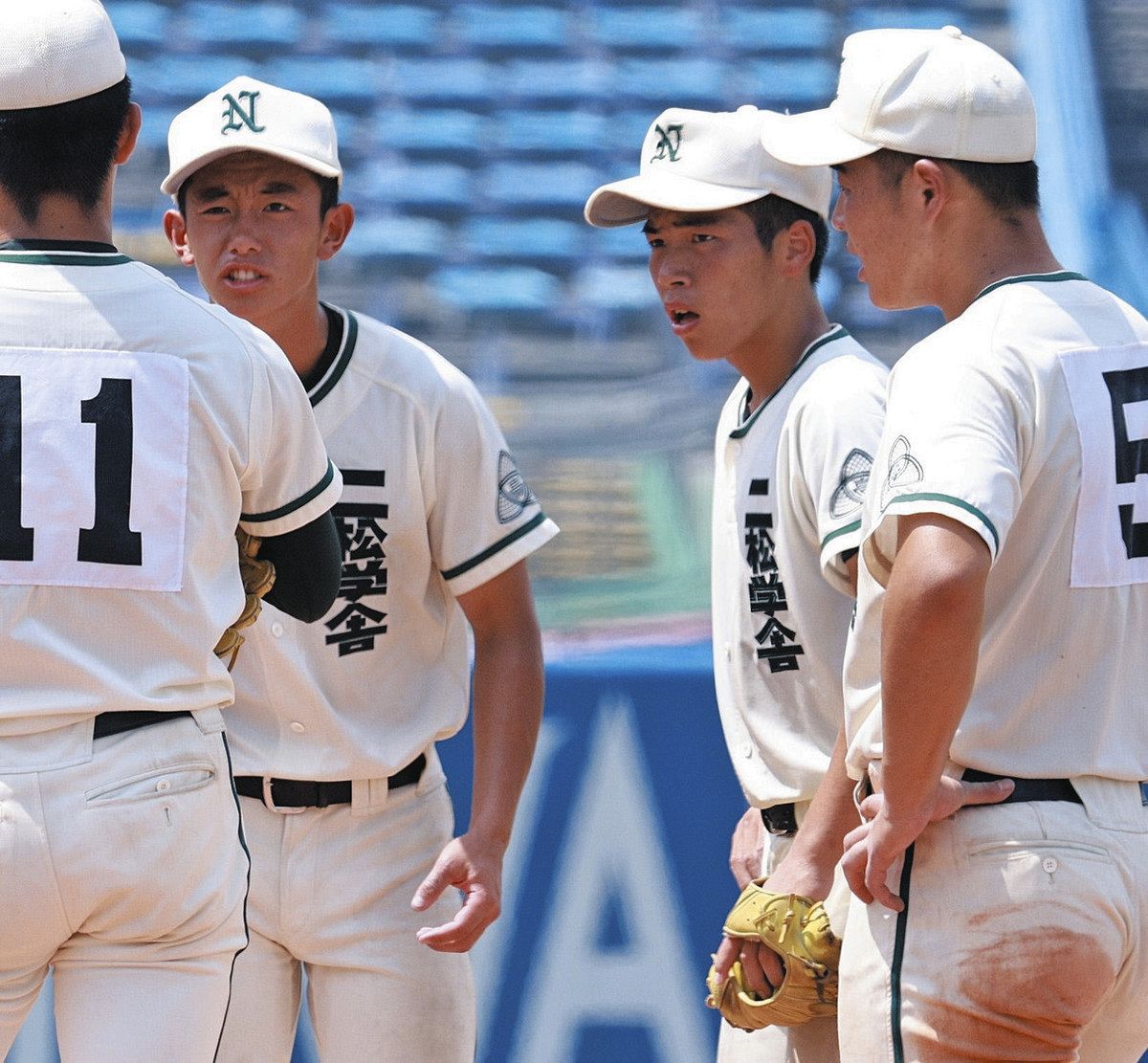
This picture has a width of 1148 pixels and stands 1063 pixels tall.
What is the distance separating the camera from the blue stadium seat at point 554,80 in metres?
4.41

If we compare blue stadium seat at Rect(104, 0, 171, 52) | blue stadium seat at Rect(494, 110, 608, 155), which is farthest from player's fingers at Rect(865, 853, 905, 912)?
blue stadium seat at Rect(104, 0, 171, 52)

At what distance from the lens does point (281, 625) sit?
2.59 m

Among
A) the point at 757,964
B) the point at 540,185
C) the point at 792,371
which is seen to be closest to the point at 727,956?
the point at 757,964

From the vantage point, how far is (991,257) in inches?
80.6

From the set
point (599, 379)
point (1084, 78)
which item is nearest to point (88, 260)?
point (599, 379)

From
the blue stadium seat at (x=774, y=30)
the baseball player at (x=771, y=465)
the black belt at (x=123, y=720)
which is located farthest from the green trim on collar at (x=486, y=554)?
the blue stadium seat at (x=774, y=30)

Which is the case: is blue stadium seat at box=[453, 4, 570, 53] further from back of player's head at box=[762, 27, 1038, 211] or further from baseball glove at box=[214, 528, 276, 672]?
baseball glove at box=[214, 528, 276, 672]

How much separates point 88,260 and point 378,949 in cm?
116

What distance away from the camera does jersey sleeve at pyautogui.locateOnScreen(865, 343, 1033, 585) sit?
5.97ft

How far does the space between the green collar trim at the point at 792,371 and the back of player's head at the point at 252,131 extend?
74 cm

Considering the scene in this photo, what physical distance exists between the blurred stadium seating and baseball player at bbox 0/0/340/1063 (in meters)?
2.05

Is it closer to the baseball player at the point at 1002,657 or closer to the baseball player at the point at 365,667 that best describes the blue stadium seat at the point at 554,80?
the baseball player at the point at 365,667

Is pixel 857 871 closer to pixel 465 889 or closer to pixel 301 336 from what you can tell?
pixel 465 889

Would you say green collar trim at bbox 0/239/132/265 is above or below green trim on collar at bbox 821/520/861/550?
above
